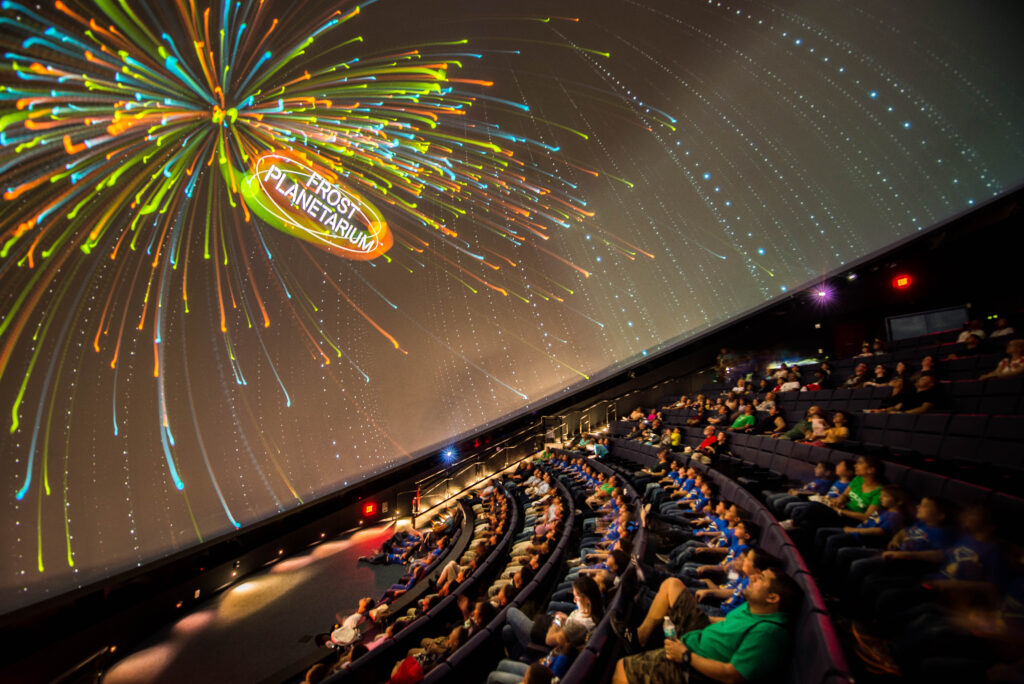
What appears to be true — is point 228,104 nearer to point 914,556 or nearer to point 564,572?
point 564,572

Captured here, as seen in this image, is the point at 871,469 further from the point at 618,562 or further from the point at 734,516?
the point at 618,562

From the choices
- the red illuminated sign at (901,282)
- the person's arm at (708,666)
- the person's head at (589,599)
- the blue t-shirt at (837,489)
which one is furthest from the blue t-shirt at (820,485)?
the red illuminated sign at (901,282)

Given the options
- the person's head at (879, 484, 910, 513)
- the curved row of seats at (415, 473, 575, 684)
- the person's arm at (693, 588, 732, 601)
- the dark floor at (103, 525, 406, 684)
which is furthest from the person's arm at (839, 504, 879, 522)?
the dark floor at (103, 525, 406, 684)

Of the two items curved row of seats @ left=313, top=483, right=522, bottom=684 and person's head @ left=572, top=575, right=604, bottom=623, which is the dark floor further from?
person's head @ left=572, top=575, right=604, bottom=623

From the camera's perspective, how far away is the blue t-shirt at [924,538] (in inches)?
72.4

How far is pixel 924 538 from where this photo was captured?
1915 millimetres

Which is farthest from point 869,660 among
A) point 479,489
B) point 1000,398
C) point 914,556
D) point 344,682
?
point 479,489

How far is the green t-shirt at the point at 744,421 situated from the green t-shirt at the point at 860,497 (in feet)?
10.6

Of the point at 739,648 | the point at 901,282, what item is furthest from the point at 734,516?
the point at 901,282

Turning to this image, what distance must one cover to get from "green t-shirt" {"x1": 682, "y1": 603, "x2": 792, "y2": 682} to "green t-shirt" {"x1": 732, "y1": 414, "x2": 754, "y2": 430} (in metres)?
4.94

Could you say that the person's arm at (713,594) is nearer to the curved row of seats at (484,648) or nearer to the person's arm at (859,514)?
the person's arm at (859,514)

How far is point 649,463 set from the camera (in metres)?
6.75

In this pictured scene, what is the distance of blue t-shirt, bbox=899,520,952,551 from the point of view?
184 centimetres

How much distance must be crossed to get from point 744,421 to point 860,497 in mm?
3434
